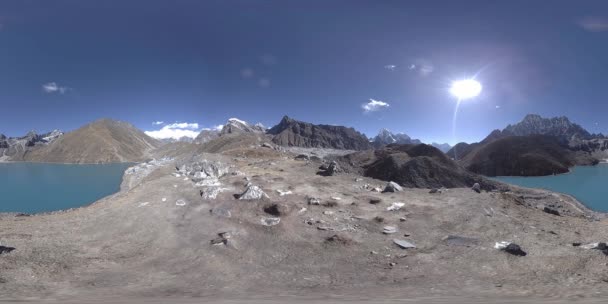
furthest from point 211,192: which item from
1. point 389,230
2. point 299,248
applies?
point 389,230

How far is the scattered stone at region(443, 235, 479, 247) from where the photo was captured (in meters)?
20.1

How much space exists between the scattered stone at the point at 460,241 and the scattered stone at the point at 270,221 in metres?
10.9

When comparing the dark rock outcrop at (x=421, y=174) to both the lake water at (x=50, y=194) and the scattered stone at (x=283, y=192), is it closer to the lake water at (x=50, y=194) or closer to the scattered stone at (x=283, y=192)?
the scattered stone at (x=283, y=192)

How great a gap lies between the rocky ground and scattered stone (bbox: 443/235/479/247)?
6 cm

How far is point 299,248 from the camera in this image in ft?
66.2

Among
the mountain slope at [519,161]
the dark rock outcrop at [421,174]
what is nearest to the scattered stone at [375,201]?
the dark rock outcrop at [421,174]

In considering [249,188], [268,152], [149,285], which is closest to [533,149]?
[268,152]

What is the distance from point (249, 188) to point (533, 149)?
20575cm

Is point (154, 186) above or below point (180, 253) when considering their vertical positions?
above

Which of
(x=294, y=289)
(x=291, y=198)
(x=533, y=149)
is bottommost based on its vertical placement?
(x=294, y=289)

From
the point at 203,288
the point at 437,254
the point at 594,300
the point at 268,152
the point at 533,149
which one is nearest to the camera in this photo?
the point at 594,300

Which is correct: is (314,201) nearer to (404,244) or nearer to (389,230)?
(389,230)

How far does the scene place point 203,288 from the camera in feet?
49.4

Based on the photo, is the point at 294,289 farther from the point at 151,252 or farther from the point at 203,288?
the point at 151,252
